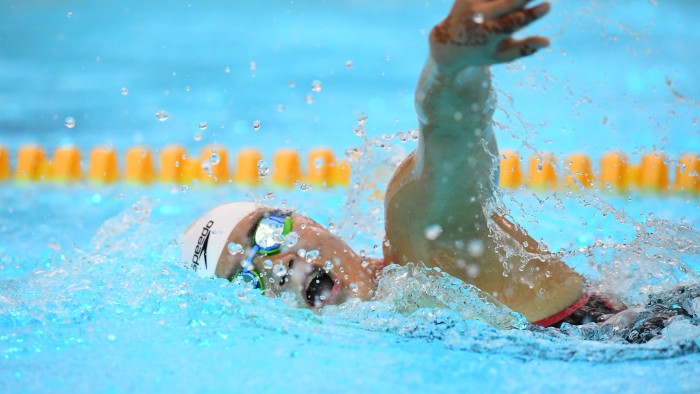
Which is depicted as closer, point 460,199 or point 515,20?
point 515,20

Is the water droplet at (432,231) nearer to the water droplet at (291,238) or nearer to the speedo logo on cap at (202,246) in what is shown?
the water droplet at (291,238)

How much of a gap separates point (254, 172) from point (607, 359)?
2.86m

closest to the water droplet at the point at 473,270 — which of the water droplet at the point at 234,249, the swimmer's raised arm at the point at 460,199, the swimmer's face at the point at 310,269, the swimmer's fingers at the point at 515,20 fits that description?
the swimmer's raised arm at the point at 460,199

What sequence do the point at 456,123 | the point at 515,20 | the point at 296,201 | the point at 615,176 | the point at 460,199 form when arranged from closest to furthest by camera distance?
the point at 515,20 < the point at 456,123 < the point at 460,199 < the point at 296,201 < the point at 615,176

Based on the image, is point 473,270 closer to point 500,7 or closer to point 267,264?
point 267,264

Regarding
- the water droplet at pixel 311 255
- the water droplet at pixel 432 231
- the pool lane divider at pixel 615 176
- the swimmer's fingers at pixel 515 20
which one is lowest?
the pool lane divider at pixel 615 176

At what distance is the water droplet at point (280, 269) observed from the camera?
158 cm

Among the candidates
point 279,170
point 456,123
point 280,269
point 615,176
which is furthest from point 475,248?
point 615,176

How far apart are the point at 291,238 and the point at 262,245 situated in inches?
2.6

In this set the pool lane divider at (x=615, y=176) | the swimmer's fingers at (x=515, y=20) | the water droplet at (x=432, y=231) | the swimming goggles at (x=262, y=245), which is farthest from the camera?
the pool lane divider at (x=615, y=176)

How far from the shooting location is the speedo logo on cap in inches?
66.9

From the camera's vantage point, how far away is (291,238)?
164 cm

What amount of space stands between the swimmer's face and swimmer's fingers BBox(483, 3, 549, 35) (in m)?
0.73

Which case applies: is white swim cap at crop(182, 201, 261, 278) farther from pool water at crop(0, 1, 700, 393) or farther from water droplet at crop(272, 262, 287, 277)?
water droplet at crop(272, 262, 287, 277)
